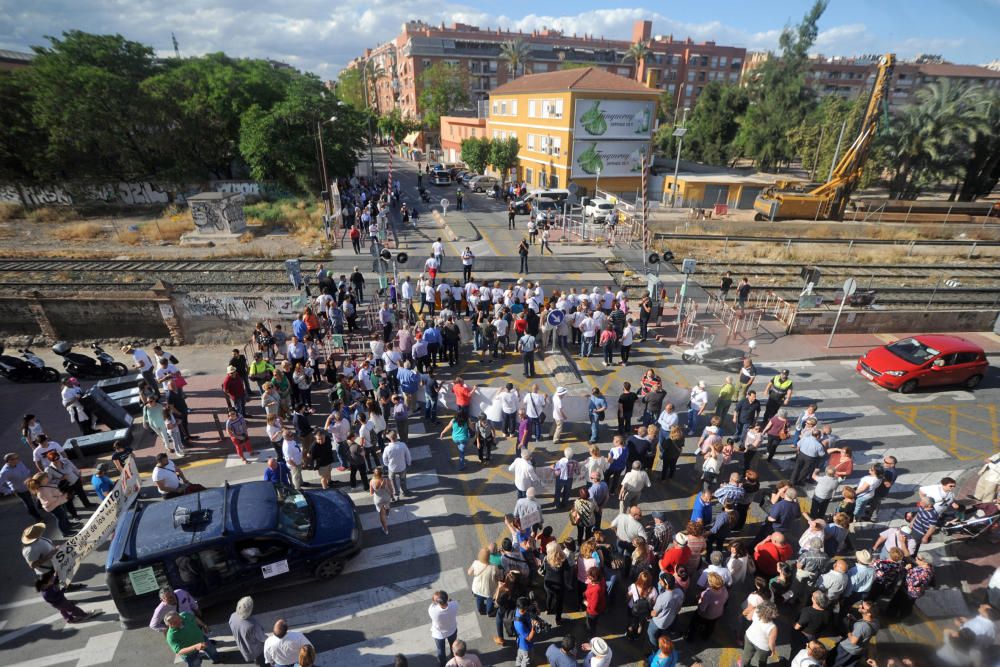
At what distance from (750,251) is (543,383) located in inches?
851

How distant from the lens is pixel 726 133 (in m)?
61.9

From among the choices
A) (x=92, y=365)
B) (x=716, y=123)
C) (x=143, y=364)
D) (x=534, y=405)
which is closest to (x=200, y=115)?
(x=92, y=365)

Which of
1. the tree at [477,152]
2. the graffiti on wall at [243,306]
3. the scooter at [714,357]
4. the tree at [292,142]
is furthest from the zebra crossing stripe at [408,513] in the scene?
the tree at [477,152]

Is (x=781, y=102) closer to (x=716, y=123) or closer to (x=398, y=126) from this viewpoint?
(x=716, y=123)

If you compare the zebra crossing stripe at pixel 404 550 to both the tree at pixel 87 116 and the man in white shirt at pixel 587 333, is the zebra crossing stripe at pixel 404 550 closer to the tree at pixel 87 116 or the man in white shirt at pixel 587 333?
the man in white shirt at pixel 587 333

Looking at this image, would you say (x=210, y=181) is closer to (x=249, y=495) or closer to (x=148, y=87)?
(x=148, y=87)

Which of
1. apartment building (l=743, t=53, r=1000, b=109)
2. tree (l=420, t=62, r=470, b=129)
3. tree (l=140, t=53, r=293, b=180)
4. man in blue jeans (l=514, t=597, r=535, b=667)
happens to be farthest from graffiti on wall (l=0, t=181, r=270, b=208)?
apartment building (l=743, t=53, r=1000, b=109)

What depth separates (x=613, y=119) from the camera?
42.0 meters

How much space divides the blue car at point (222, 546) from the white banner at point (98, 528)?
3.46ft

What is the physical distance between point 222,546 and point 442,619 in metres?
3.34

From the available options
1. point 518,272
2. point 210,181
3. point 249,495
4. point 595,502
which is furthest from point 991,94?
point 210,181

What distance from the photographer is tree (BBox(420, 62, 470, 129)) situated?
81312mm

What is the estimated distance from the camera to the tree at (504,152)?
49.0 meters

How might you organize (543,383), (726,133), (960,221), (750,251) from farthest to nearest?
1. (726,133)
2. (960,221)
3. (750,251)
4. (543,383)
